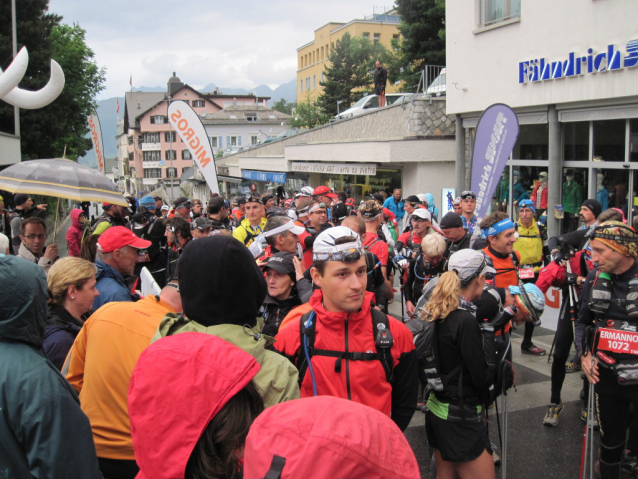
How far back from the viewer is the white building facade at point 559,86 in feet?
39.5

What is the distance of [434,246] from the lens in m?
6.32

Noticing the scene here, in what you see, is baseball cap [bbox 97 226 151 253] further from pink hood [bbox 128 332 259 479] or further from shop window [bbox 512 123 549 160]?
shop window [bbox 512 123 549 160]

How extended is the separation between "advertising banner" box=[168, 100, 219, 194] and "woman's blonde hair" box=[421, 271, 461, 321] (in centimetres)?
887

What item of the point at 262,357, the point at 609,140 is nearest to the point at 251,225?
the point at 262,357

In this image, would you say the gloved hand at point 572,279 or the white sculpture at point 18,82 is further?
the white sculpture at point 18,82

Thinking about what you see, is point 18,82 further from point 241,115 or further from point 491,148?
point 241,115

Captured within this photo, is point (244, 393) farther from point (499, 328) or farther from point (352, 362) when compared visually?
point (499, 328)

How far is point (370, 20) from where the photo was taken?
7388cm

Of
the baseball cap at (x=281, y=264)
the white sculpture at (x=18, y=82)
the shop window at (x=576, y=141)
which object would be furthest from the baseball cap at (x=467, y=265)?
the shop window at (x=576, y=141)

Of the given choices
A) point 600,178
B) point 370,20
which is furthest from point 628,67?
point 370,20

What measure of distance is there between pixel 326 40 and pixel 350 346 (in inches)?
3088

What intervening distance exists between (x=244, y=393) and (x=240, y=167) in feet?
134

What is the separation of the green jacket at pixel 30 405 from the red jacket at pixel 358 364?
3.88 feet

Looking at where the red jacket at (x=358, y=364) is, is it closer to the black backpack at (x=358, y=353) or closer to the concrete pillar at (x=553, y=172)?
the black backpack at (x=358, y=353)
